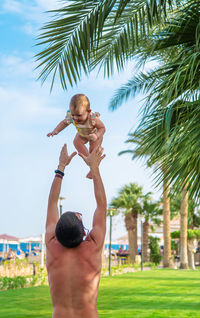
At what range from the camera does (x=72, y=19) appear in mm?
4988

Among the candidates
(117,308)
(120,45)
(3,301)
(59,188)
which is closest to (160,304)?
(117,308)

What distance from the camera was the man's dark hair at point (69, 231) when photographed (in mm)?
2318

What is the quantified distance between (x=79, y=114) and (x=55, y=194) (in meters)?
1.01

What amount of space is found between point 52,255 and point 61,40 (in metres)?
3.33

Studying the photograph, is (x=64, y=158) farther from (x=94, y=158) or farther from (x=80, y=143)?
(x=80, y=143)

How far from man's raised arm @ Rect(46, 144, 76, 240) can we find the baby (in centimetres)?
64

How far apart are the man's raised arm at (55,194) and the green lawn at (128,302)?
5.39 metres

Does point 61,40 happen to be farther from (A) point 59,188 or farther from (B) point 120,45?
(A) point 59,188

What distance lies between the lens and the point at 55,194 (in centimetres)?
267

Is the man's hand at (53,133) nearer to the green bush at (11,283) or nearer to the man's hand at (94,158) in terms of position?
the man's hand at (94,158)

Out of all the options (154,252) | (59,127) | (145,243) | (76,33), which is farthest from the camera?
(145,243)

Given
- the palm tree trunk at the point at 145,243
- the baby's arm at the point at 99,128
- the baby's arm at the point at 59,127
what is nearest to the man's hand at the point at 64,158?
the baby's arm at the point at 99,128

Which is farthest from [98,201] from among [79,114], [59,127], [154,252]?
[154,252]

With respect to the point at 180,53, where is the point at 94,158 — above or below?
below
